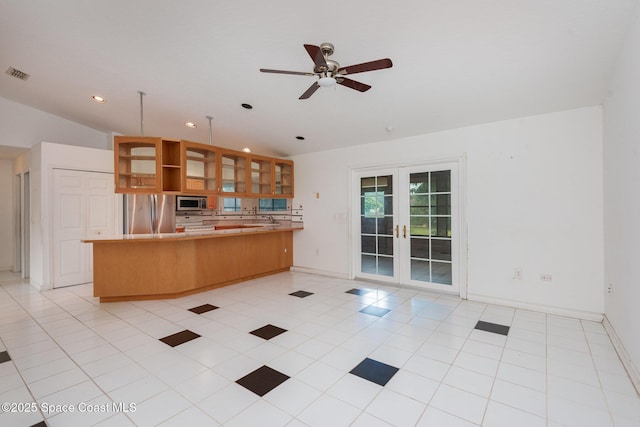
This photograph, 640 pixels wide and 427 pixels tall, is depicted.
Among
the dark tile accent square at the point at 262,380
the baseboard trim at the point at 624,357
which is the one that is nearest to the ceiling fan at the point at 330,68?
the dark tile accent square at the point at 262,380

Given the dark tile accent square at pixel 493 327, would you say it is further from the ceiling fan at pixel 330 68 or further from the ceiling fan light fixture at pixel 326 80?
the ceiling fan light fixture at pixel 326 80

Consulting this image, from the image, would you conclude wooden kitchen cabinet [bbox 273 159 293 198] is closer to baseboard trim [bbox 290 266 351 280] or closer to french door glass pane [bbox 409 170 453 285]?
baseboard trim [bbox 290 266 351 280]

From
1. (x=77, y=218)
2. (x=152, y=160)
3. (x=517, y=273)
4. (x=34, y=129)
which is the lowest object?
(x=517, y=273)

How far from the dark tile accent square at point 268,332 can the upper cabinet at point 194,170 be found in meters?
2.50

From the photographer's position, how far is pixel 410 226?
4500 mm

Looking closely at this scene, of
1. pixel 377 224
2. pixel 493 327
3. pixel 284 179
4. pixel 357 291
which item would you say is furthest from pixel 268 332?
pixel 284 179

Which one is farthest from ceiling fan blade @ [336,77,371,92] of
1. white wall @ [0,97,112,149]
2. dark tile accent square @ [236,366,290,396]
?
white wall @ [0,97,112,149]

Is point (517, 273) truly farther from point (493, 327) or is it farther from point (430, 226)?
point (430, 226)

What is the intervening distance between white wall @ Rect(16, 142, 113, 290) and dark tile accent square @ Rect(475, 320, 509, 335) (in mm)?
6083

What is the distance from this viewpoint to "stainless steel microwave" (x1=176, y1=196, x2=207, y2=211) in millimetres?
5872

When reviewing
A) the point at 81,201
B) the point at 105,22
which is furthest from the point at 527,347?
the point at 81,201

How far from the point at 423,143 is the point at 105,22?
387 cm

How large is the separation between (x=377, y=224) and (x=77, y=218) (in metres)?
4.98

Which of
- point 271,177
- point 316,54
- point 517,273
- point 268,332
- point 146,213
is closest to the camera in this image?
point 316,54
